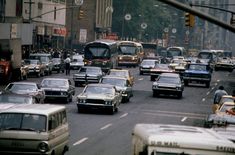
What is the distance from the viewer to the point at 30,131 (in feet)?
64.8

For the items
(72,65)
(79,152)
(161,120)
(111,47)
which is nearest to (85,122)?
(161,120)

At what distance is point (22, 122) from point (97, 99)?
58.4ft

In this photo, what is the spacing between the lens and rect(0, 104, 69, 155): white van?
1944cm

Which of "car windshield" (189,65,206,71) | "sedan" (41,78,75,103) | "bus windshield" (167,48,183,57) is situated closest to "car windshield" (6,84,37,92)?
"sedan" (41,78,75,103)

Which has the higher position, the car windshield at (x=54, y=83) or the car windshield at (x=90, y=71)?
the car windshield at (x=54, y=83)

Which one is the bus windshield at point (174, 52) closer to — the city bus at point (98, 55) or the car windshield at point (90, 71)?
the city bus at point (98, 55)

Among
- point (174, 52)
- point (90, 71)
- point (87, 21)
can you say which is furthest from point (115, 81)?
point (87, 21)

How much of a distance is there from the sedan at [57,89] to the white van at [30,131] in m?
21.2

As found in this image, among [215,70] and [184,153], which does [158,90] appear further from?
[215,70]

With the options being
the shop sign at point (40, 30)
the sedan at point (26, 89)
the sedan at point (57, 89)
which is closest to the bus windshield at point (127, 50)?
the shop sign at point (40, 30)

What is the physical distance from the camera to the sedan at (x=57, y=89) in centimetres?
4253

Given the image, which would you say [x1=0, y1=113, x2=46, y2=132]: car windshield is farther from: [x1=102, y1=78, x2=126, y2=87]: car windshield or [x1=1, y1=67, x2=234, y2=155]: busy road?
[x1=102, y1=78, x2=126, y2=87]: car windshield

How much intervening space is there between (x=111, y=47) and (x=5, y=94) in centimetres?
5241

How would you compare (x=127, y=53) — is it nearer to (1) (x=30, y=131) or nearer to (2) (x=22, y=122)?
(2) (x=22, y=122)
